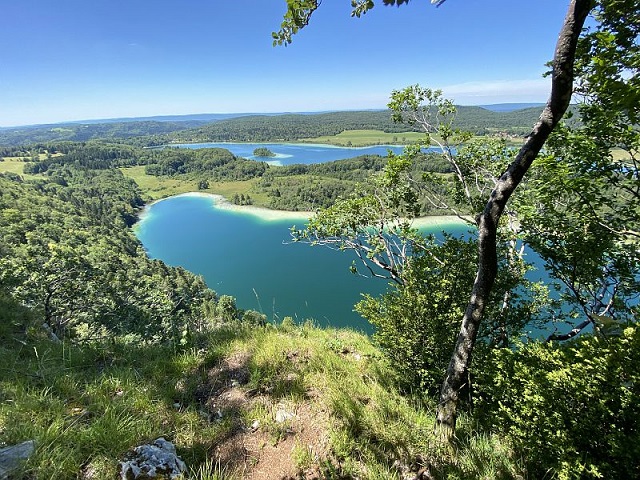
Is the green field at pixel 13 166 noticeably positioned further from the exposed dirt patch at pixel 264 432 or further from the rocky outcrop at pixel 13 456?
the rocky outcrop at pixel 13 456

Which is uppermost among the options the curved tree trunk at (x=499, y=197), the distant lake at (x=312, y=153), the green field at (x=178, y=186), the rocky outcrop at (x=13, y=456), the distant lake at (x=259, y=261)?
the curved tree trunk at (x=499, y=197)

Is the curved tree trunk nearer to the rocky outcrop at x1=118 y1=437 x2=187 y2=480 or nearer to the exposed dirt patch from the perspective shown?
the exposed dirt patch

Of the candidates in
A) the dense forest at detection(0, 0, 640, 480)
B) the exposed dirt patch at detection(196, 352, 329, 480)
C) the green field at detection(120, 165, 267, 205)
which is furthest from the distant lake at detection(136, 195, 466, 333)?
the exposed dirt patch at detection(196, 352, 329, 480)

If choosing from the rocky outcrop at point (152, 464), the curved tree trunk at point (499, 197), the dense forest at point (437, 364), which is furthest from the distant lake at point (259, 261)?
the rocky outcrop at point (152, 464)

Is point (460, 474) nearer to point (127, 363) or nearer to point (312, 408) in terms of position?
point (312, 408)

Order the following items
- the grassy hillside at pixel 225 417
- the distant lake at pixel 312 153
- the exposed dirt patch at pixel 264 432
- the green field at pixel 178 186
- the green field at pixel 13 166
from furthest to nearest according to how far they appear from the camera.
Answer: the distant lake at pixel 312 153 → the green field at pixel 13 166 → the green field at pixel 178 186 → the exposed dirt patch at pixel 264 432 → the grassy hillside at pixel 225 417

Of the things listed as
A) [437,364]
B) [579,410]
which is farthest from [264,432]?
[579,410]
